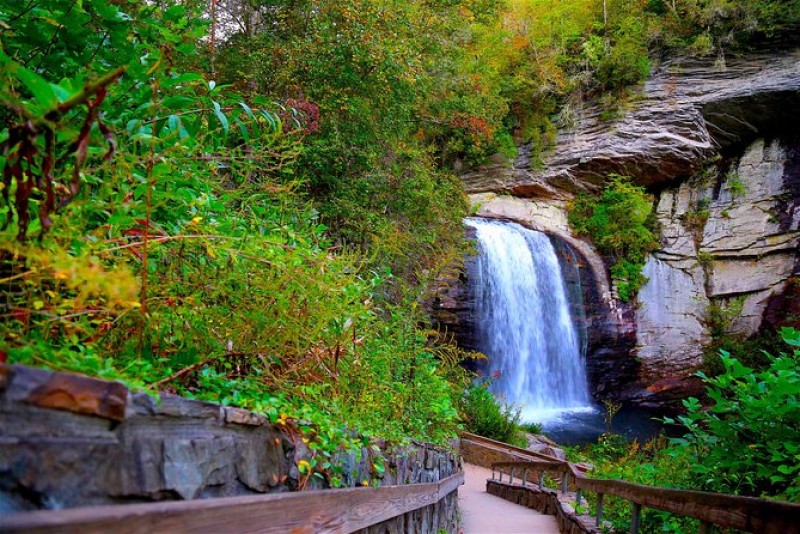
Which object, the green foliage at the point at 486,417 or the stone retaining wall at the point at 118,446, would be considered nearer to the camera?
the stone retaining wall at the point at 118,446

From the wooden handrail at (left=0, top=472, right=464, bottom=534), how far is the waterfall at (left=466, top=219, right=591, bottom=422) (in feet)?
45.3

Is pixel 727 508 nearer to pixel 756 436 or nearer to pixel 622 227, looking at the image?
pixel 756 436

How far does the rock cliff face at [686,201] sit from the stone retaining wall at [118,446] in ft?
57.2

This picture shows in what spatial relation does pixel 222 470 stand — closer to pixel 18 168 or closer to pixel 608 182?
pixel 18 168

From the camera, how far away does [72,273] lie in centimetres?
113

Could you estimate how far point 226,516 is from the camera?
46.4 inches

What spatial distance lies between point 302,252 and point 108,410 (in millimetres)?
1557

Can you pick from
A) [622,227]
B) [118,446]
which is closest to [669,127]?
[622,227]

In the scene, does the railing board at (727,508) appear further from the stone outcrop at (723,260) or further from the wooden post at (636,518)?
the stone outcrop at (723,260)

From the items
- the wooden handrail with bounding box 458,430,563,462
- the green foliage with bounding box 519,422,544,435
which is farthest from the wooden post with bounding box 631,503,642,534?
the green foliage with bounding box 519,422,544,435

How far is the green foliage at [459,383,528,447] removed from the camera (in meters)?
14.3

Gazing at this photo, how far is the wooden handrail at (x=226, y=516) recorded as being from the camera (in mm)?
797

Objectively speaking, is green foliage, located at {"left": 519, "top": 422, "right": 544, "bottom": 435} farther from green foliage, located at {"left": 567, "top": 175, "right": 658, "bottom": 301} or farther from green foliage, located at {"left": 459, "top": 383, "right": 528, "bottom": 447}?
green foliage, located at {"left": 567, "top": 175, "right": 658, "bottom": 301}

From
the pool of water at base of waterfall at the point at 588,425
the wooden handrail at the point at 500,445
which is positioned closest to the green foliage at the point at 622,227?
the pool of water at base of waterfall at the point at 588,425
